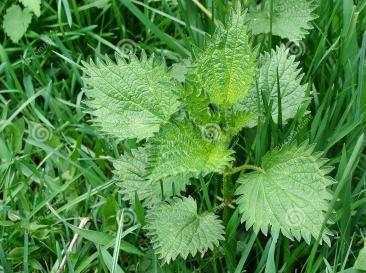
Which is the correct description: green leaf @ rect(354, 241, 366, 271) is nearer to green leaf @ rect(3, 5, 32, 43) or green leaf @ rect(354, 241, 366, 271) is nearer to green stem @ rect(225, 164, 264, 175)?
green stem @ rect(225, 164, 264, 175)

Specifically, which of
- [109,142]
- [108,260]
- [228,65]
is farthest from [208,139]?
[109,142]

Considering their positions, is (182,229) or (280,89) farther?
(280,89)

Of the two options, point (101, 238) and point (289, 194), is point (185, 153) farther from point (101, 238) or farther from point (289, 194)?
point (101, 238)

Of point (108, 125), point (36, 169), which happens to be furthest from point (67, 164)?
point (108, 125)

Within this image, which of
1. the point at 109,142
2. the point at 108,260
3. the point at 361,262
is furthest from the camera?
the point at 109,142

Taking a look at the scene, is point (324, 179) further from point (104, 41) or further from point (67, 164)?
point (104, 41)

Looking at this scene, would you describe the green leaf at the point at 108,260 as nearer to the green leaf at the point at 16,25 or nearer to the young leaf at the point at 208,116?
the young leaf at the point at 208,116

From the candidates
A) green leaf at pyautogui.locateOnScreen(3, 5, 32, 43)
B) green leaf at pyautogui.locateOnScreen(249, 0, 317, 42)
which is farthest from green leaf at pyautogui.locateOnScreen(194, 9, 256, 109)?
green leaf at pyautogui.locateOnScreen(3, 5, 32, 43)
